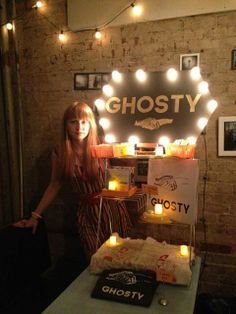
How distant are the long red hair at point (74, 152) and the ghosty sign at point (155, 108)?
17 cm

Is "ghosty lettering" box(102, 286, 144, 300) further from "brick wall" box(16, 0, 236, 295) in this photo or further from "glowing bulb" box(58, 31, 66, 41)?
"glowing bulb" box(58, 31, 66, 41)

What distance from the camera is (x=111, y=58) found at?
7.55 feet

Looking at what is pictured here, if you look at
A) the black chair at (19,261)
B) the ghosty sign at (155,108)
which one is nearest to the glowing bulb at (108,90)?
the ghosty sign at (155,108)

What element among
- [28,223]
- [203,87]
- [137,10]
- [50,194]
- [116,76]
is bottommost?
[28,223]

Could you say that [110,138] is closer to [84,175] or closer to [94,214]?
[84,175]

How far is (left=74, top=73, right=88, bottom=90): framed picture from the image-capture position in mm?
2365

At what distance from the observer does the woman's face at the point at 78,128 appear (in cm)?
193

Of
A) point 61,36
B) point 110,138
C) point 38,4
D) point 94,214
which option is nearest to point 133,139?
point 110,138

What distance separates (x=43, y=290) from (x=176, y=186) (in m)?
1.23

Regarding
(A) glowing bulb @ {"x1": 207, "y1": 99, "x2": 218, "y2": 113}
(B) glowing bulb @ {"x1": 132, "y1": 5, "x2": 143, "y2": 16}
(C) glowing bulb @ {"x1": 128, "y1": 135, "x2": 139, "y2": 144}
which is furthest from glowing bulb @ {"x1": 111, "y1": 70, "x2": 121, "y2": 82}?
(B) glowing bulb @ {"x1": 132, "y1": 5, "x2": 143, "y2": 16}

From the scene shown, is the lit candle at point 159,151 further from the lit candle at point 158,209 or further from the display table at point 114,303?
the display table at point 114,303

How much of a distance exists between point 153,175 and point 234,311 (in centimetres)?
117

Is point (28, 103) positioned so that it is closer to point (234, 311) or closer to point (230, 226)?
point (230, 226)

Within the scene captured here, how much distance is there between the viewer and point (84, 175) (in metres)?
1.98
